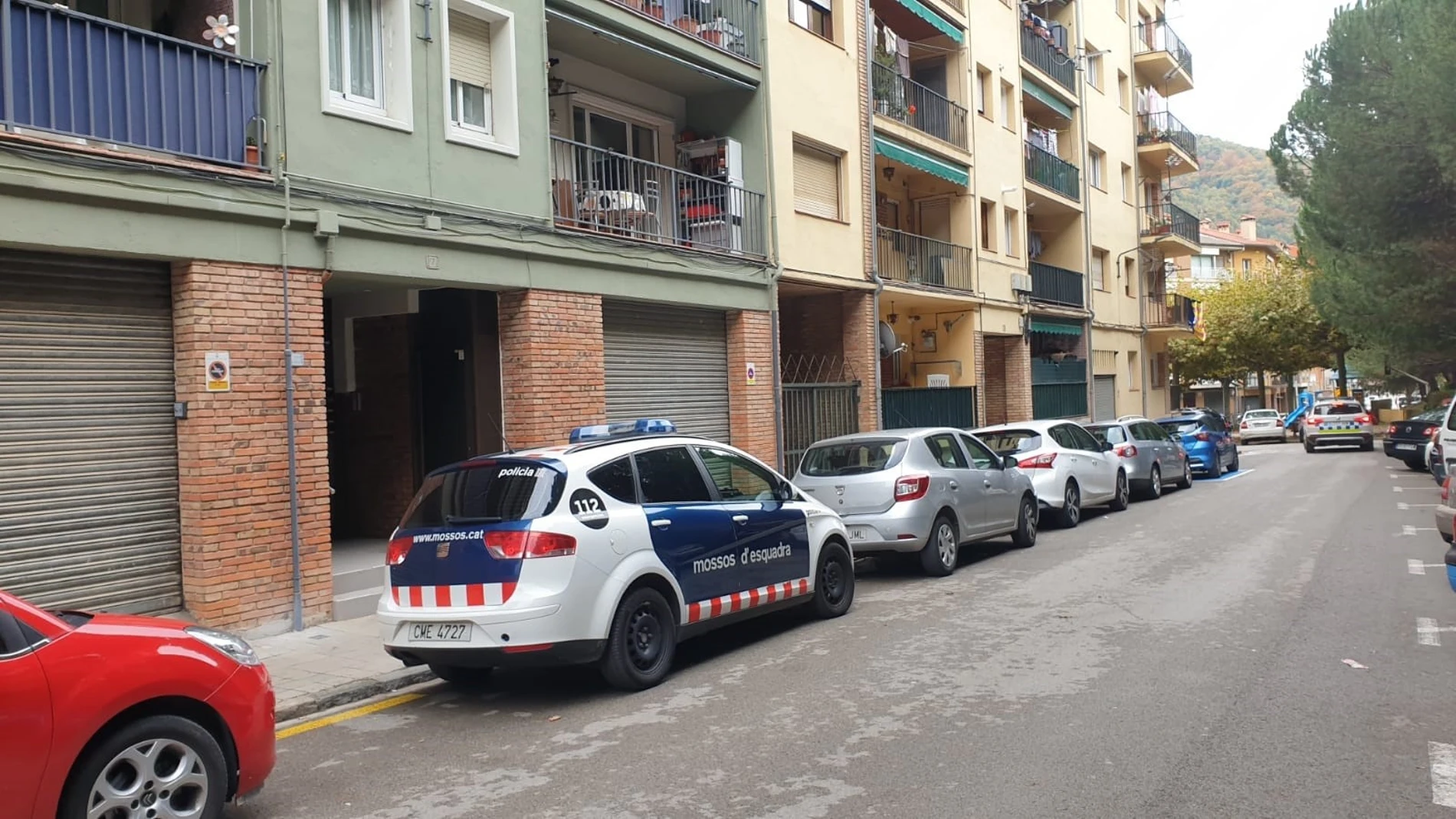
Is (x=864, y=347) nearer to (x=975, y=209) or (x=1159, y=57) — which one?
(x=975, y=209)

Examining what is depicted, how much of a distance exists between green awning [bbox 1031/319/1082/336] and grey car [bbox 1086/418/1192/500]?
6.03 m

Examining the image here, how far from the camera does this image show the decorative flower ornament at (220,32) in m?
9.51

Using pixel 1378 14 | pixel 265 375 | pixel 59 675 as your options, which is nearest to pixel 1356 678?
pixel 59 675

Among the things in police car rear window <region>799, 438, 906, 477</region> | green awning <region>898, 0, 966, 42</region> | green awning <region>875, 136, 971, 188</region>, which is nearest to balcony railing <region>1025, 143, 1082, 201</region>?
green awning <region>875, 136, 971, 188</region>

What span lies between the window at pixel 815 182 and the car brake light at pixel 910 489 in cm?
690

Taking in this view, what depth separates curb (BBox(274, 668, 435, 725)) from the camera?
23.3 feet

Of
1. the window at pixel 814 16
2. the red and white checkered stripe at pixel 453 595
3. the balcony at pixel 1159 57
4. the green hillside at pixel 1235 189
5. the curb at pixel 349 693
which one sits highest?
the green hillside at pixel 1235 189

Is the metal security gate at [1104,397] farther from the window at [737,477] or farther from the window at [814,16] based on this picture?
the window at [737,477]

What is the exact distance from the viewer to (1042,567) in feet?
39.4

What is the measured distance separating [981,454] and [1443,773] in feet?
26.9

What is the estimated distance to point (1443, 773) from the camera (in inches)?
200

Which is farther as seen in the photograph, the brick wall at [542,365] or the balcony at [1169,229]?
the balcony at [1169,229]

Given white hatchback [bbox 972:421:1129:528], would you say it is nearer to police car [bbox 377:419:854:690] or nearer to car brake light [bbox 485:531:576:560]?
police car [bbox 377:419:854:690]

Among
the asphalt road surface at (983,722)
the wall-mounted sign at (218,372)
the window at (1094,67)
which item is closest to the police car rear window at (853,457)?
the asphalt road surface at (983,722)
